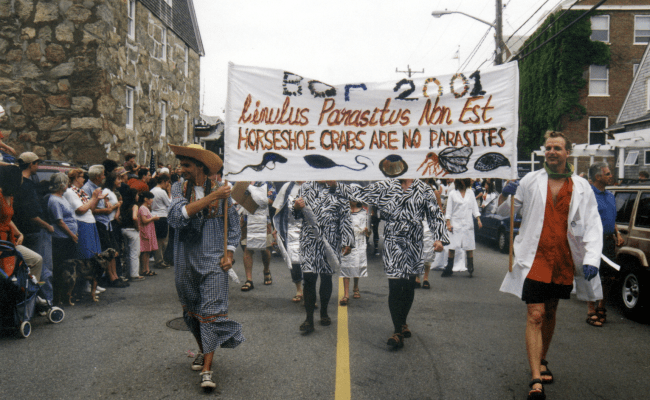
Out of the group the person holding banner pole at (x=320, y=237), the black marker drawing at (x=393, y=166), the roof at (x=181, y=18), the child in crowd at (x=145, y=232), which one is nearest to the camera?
the black marker drawing at (x=393, y=166)

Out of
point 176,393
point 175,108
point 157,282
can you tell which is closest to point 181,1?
point 175,108

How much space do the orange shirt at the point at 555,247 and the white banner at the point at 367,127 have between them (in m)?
0.82

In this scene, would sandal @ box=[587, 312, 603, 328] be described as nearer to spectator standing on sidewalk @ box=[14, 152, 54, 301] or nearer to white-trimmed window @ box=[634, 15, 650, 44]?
spectator standing on sidewalk @ box=[14, 152, 54, 301]

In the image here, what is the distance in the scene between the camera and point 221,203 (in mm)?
4633

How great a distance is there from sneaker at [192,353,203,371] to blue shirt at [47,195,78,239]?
3593 millimetres

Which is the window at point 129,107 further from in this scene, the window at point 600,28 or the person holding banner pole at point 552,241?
the window at point 600,28

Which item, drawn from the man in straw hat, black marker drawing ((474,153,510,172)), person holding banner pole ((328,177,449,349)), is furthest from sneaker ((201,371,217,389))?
black marker drawing ((474,153,510,172))

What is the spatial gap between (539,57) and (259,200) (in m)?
28.2

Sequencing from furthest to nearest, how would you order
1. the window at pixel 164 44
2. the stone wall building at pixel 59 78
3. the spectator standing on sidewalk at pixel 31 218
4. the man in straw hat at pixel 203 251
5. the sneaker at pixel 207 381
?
the window at pixel 164 44
the stone wall building at pixel 59 78
the spectator standing on sidewalk at pixel 31 218
the man in straw hat at pixel 203 251
the sneaker at pixel 207 381

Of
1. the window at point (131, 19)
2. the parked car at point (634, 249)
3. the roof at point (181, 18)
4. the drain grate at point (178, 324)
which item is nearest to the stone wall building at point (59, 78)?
the window at point (131, 19)

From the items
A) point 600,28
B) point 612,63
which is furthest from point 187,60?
point 612,63

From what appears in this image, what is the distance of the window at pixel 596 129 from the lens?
3017 cm

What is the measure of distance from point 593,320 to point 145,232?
292 inches

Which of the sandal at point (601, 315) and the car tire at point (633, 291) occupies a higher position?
the car tire at point (633, 291)
